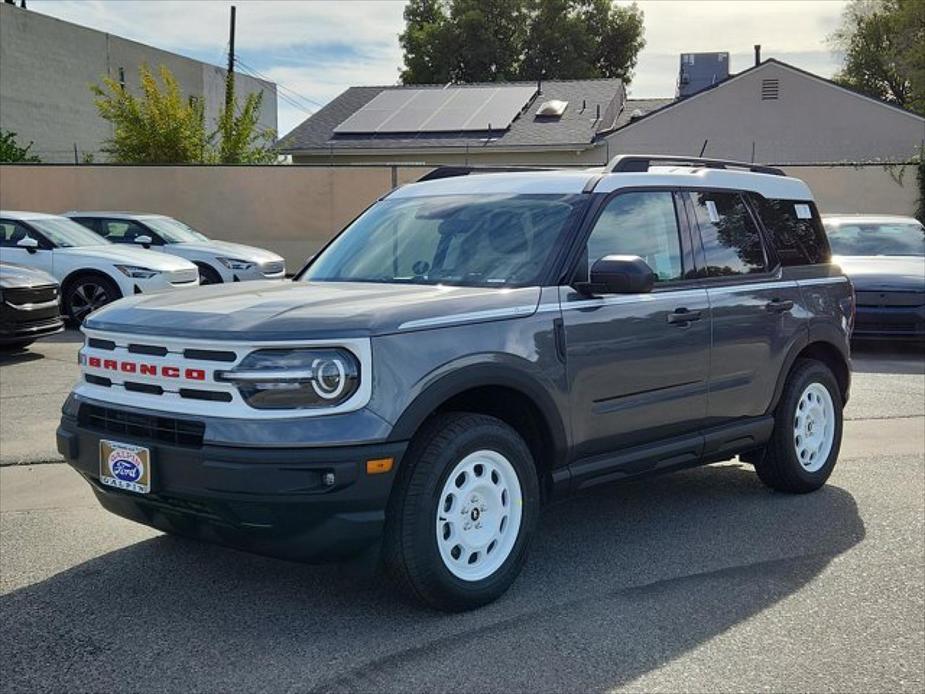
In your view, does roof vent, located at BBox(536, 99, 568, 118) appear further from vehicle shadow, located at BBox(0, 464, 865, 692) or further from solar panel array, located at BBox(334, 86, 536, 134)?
vehicle shadow, located at BBox(0, 464, 865, 692)

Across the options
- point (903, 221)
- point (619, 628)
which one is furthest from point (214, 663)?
point (903, 221)

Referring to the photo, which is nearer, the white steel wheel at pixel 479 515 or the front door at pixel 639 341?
the white steel wheel at pixel 479 515

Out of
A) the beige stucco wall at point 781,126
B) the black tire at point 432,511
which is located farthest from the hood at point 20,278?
the beige stucco wall at point 781,126

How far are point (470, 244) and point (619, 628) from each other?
75.8 inches

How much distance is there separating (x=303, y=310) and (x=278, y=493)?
75 cm

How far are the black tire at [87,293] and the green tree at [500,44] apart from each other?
40092mm

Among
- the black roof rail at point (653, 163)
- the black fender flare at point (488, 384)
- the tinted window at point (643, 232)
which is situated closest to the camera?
the black fender flare at point (488, 384)

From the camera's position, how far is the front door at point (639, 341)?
4.62 m

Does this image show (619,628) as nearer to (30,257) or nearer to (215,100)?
(30,257)

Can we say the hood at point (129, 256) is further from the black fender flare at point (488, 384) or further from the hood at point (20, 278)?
the black fender flare at point (488, 384)

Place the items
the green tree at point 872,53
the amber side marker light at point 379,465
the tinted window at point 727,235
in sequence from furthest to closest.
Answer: the green tree at point 872,53 < the tinted window at point 727,235 < the amber side marker light at point 379,465

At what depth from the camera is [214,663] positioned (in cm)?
370

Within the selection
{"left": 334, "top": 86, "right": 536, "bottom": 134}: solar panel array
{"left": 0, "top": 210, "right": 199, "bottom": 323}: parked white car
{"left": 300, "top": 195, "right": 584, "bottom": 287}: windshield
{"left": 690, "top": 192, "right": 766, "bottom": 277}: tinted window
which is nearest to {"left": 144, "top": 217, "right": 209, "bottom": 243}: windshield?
{"left": 0, "top": 210, "right": 199, "bottom": 323}: parked white car

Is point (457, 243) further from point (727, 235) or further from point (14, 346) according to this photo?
point (14, 346)
